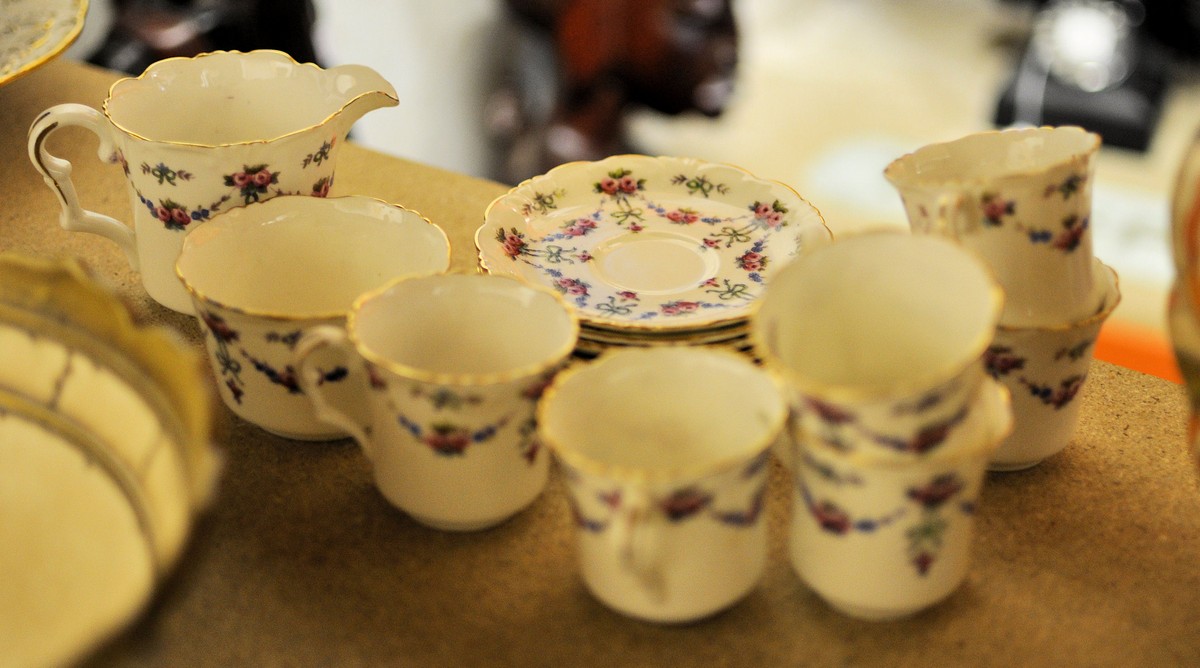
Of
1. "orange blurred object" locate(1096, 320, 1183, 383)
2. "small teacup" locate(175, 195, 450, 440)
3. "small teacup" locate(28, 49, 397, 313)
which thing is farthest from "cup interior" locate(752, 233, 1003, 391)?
"orange blurred object" locate(1096, 320, 1183, 383)

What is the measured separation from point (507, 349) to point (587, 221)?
18 cm

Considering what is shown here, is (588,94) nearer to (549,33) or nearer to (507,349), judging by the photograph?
(549,33)

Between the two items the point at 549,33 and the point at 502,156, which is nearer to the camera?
the point at 549,33

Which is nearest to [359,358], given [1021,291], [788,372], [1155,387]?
[788,372]

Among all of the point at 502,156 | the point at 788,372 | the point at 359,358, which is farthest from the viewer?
the point at 502,156

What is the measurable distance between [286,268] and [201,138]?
0.16 m

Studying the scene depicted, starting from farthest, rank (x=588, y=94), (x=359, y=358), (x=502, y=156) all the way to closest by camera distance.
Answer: (x=502, y=156)
(x=588, y=94)
(x=359, y=358)

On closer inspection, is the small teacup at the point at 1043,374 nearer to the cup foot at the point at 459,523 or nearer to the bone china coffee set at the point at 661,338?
the bone china coffee set at the point at 661,338

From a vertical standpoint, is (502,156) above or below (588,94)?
below

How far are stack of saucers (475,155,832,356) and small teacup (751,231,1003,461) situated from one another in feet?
0.34

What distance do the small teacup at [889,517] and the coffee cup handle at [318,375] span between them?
0.69 feet

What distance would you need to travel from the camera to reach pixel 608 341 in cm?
60

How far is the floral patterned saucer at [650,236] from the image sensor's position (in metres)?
0.65

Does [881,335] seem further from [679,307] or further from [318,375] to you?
[318,375]
